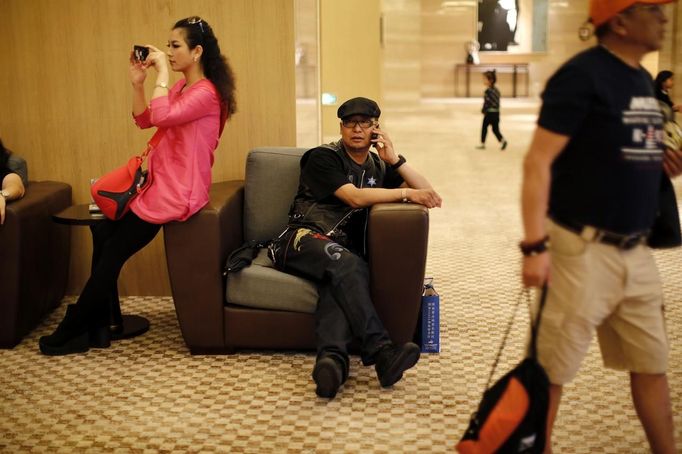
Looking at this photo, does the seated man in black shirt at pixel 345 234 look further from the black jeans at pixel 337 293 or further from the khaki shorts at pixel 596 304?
the khaki shorts at pixel 596 304

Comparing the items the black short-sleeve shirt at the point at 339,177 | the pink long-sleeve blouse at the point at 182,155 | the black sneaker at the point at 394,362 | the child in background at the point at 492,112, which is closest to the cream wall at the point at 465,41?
the child in background at the point at 492,112

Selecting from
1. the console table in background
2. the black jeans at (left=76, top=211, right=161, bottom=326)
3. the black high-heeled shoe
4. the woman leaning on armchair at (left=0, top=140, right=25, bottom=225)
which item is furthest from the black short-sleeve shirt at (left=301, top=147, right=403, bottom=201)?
the console table in background

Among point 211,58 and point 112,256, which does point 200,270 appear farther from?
point 211,58

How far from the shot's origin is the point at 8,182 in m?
4.51

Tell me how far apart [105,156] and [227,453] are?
2422 millimetres

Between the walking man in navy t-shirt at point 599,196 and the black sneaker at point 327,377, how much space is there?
3.91 ft

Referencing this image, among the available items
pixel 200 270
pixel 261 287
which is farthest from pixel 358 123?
pixel 200 270

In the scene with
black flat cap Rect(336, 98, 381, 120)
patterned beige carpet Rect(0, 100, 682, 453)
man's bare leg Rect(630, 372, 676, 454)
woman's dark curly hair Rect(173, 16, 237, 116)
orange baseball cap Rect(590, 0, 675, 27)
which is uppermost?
orange baseball cap Rect(590, 0, 675, 27)

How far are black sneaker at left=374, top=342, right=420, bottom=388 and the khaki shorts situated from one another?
1.16m

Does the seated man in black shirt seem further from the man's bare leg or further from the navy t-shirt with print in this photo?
the navy t-shirt with print

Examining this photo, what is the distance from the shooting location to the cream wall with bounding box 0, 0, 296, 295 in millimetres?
4961

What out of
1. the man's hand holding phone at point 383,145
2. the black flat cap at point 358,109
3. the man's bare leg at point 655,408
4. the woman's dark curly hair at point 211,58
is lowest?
the man's bare leg at point 655,408

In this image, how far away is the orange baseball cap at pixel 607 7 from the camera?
2.48 metres

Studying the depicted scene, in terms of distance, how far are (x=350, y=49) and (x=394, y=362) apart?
689cm
